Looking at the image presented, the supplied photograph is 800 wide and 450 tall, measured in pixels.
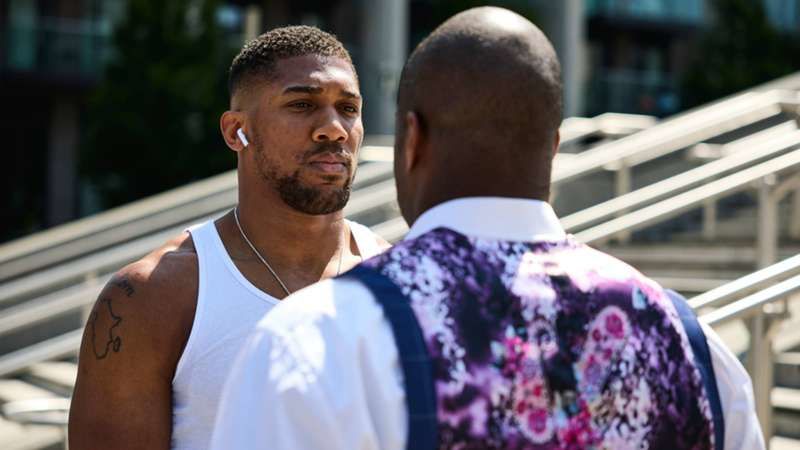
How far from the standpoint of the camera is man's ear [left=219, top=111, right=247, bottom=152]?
2680 mm

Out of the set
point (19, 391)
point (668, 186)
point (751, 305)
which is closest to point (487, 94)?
point (751, 305)

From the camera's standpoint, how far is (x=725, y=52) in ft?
78.6

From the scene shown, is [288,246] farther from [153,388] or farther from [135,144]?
[135,144]

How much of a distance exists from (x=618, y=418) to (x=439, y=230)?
0.34 metres

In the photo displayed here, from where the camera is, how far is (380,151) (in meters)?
10.3

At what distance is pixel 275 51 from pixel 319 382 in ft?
4.58

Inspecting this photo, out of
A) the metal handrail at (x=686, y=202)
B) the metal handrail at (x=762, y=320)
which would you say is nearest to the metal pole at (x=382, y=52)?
the metal handrail at (x=686, y=202)

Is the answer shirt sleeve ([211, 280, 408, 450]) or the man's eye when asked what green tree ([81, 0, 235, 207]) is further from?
shirt sleeve ([211, 280, 408, 450])

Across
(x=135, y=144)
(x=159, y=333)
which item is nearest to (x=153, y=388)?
(x=159, y=333)

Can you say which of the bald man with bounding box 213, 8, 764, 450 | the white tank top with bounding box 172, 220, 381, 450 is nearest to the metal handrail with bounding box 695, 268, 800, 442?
the white tank top with bounding box 172, 220, 381, 450

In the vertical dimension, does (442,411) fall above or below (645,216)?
above

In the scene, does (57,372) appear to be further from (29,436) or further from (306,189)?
(306,189)

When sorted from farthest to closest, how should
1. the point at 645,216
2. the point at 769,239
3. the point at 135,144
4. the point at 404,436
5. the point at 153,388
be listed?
the point at 135,144, the point at 769,239, the point at 645,216, the point at 153,388, the point at 404,436

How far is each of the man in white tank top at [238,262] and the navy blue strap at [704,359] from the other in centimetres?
101
